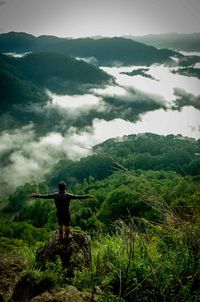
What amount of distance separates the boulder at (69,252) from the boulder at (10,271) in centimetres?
83

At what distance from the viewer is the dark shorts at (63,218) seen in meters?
8.61

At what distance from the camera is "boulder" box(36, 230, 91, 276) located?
7898mm

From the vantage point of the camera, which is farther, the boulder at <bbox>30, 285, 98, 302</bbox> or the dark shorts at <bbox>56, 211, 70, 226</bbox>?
the dark shorts at <bbox>56, 211, 70, 226</bbox>

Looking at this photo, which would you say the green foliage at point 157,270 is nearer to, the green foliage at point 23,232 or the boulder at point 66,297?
the boulder at point 66,297

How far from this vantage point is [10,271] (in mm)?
6676

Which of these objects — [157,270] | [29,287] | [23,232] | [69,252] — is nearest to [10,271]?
[29,287]

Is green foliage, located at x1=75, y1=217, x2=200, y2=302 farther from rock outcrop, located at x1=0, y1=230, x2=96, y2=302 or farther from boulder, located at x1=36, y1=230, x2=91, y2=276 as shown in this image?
boulder, located at x1=36, y1=230, x2=91, y2=276

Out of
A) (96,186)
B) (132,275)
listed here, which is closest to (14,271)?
(132,275)

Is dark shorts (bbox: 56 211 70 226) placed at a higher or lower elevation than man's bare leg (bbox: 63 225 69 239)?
higher

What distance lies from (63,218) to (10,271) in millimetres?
2146

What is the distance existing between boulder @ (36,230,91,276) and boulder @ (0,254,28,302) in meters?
0.83

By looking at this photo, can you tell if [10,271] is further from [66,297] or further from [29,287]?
[66,297]

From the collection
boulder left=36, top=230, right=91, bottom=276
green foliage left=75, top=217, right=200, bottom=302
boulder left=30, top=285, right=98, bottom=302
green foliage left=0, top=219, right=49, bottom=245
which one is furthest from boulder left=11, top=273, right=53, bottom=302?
green foliage left=0, top=219, right=49, bottom=245

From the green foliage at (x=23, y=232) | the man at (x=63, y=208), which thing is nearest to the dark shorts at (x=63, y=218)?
the man at (x=63, y=208)
